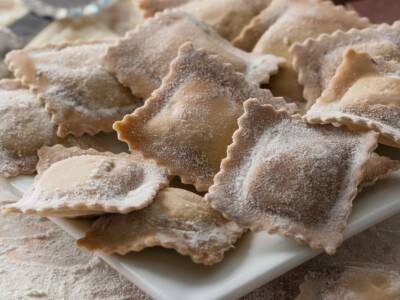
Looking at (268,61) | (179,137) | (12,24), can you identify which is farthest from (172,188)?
(12,24)

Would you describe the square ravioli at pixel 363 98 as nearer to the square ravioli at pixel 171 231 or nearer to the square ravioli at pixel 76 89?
the square ravioli at pixel 171 231

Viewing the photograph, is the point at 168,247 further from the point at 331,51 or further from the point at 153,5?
the point at 153,5

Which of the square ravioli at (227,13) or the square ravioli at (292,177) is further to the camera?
A: the square ravioli at (227,13)

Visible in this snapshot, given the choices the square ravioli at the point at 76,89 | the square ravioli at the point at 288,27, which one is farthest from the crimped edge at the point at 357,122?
the square ravioli at the point at 76,89

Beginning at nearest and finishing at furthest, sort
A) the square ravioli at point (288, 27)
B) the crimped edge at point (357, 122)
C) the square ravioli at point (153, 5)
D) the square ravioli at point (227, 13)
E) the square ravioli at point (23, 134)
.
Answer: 1. the crimped edge at point (357, 122)
2. the square ravioli at point (23, 134)
3. the square ravioli at point (288, 27)
4. the square ravioli at point (227, 13)
5. the square ravioli at point (153, 5)

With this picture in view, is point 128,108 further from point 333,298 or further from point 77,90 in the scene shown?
Answer: point 333,298

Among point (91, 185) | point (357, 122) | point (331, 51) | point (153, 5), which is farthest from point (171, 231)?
point (153, 5)

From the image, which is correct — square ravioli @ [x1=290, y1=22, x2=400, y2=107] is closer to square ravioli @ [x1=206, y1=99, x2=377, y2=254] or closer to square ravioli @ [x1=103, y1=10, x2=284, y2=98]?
square ravioli @ [x1=103, y1=10, x2=284, y2=98]
